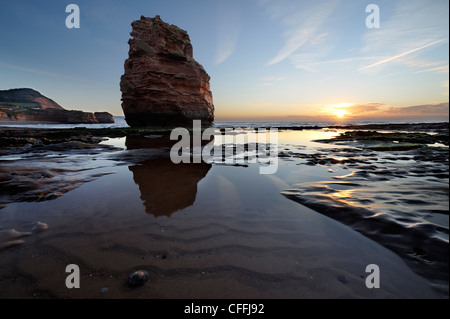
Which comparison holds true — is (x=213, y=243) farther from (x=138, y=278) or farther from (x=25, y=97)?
(x=25, y=97)

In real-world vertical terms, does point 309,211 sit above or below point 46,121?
below

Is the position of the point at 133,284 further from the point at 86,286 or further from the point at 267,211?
the point at 267,211

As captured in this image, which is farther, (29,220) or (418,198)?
(418,198)

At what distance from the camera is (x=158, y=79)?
30875 mm

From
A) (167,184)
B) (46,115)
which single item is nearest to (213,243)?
(167,184)

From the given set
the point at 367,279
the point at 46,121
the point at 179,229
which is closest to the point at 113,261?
the point at 179,229

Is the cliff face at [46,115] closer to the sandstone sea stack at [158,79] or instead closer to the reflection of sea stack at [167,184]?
the sandstone sea stack at [158,79]

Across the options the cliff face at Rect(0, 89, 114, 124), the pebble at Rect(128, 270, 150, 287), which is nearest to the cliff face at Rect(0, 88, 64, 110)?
the cliff face at Rect(0, 89, 114, 124)

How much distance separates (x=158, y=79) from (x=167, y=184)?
103 feet

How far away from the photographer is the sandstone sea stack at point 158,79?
30500 mm

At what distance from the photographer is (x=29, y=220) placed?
2.82 m

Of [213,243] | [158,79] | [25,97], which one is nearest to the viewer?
[213,243]

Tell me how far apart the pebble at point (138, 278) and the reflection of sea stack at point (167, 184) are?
4.52 feet
